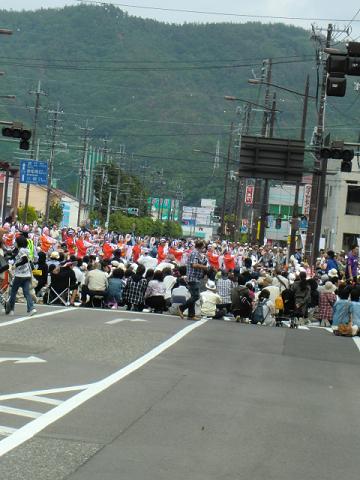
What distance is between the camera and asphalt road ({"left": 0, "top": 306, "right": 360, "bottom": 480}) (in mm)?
9969

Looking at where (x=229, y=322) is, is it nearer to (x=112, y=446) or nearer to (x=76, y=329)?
(x=76, y=329)

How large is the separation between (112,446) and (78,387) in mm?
3972

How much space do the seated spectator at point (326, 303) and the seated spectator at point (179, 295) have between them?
4.12 metres

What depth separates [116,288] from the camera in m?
33.5

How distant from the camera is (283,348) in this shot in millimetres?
23203

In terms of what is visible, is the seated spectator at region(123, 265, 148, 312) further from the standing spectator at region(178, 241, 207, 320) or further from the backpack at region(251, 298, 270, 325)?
the backpack at region(251, 298, 270, 325)

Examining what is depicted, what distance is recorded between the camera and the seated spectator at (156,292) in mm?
32250

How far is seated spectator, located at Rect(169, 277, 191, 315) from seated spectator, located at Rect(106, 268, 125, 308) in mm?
2017

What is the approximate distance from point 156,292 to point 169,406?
62.3ft

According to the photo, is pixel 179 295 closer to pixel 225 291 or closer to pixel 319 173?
pixel 225 291

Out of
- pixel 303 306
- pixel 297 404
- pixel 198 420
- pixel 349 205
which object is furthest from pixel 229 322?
pixel 349 205

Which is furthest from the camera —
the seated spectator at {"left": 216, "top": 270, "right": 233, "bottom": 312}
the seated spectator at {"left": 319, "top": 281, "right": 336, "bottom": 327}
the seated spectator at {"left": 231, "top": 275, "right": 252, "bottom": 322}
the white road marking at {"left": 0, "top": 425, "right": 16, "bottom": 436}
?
the seated spectator at {"left": 319, "top": 281, "right": 336, "bottom": 327}

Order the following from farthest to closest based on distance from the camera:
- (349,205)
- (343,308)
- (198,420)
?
(349,205) → (343,308) → (198,420)

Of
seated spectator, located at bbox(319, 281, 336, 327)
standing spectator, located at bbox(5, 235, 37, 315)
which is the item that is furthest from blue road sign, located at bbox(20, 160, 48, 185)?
standing spectator, located at bbox(5, 235, 37, 315)
